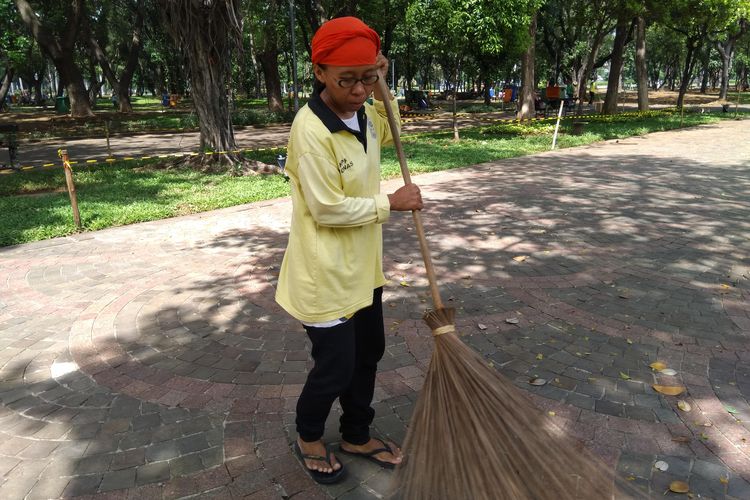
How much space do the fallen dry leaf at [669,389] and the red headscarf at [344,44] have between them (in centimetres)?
249

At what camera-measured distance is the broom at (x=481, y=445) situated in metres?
1.95

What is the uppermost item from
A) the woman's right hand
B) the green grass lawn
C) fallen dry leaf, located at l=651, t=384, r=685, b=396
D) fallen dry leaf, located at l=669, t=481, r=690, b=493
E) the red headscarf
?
the red headscarf

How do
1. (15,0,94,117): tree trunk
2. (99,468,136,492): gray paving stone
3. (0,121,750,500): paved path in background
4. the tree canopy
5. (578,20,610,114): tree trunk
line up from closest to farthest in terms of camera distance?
1. (99,468,136,492): gray paving stone
2. (0,121,750,500): paved path in background
3. the tree canopy
4. (578,20,610,114): tree trunk
5. (15,0,94,117): tree trunk

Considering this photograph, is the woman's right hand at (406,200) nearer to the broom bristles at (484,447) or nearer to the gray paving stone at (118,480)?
the broom bristles at (484,447)

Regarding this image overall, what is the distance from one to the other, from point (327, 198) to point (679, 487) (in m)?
1.96

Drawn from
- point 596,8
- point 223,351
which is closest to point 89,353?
point 223,351

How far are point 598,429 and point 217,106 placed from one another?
9.48 metres

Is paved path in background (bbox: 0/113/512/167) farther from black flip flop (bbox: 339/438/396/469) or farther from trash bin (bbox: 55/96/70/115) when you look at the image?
trash bin (bbox: 55/96/70/115)

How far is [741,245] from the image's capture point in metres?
5.61

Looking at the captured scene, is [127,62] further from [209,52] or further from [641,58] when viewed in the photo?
[641,58]

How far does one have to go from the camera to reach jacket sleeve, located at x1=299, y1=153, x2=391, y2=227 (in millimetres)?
1871

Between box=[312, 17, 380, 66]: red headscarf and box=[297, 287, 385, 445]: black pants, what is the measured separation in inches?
38.5

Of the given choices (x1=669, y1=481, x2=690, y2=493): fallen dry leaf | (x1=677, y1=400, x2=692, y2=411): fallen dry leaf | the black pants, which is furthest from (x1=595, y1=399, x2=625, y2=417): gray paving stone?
the black pants

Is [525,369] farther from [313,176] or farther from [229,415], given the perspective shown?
[313,176]
